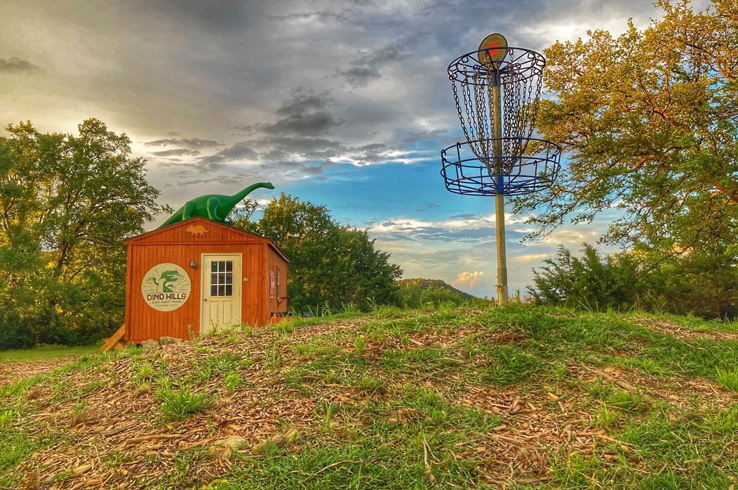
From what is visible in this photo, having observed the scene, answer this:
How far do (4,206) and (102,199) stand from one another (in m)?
3.43

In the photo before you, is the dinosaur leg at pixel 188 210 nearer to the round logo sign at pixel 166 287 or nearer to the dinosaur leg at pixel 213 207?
the dinosaur leg at pixel 213 207

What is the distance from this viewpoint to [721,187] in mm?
13062

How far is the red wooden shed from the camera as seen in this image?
13.0 m

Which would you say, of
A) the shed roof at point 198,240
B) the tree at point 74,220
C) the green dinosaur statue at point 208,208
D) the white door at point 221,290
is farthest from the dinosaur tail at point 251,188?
the tree at point 74,220

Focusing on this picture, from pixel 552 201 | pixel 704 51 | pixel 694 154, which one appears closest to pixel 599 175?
pixel 552 201

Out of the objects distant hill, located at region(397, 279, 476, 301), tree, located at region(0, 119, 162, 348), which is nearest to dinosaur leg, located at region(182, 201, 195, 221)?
tree, located at region(0, 119, 162, 348)

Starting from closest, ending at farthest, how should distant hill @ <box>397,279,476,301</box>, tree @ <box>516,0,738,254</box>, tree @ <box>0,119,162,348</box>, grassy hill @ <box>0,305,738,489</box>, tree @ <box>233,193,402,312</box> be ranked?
grassy hill @ <box>0,305,738,489</box>
tree @ <box>516,0,738,254</box>
tree @ <box>0,119,162,348</box>
tree @ <box>233,193,402,312</box>
distant hill @ <box>397,279,476,301</box>

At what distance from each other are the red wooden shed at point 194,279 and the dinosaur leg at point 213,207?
812mm

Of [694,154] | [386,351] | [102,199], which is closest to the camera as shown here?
[386,351]

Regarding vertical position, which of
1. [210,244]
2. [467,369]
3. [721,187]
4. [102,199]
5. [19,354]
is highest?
[102,199]

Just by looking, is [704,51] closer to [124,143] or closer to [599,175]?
[599,175]

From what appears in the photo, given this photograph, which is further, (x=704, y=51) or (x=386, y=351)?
(x=704, y=51)

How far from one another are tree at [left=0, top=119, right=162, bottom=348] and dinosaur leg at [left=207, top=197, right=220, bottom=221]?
839cm

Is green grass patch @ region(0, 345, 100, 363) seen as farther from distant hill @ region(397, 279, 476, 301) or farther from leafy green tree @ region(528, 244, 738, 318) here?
distant hill @ region(397, 279, 476, 301)
